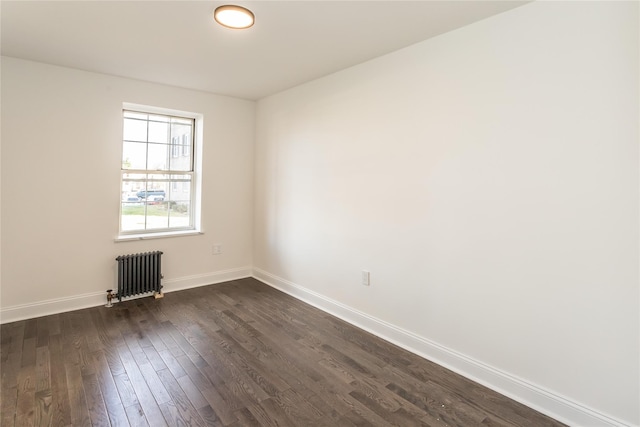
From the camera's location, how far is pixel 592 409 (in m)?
1.82

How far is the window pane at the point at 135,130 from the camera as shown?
378 centimetres

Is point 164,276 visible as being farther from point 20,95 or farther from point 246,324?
point 20,95

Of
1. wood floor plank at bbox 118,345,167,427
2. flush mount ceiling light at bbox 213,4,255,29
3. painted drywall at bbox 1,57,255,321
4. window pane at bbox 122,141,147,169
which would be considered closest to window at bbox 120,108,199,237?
window pane at bbox 122,141,147,169

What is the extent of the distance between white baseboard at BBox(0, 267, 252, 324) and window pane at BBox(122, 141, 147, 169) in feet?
4.72

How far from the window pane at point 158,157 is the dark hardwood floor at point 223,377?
1.76 meters

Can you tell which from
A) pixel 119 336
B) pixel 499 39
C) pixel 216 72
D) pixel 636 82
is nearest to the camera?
pixel 636 82

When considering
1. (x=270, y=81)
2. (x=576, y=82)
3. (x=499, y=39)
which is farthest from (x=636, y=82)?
(x=270, y=81)

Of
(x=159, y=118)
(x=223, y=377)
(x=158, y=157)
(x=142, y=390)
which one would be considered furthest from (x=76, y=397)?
(x=159, y=118)

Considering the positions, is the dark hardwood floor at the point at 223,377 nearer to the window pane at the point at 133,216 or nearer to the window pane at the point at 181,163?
the window pane at the point at 133,216

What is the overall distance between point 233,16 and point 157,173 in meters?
2.44

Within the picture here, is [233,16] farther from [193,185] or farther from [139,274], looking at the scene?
[139,274]

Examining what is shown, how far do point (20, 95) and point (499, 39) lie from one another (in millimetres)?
4121

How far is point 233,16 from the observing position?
7.22 feet

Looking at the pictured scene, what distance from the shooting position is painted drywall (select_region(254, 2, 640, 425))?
68.6 inches
